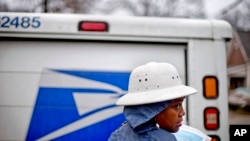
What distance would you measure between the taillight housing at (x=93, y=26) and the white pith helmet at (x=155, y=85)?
1625mm

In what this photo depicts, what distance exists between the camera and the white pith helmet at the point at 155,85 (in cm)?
139

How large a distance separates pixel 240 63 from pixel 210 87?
3370 cm

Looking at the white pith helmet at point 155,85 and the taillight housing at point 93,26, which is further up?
the taillight housing at point 93,26

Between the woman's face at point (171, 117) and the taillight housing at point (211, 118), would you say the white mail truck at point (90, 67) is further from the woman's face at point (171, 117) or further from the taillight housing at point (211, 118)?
the woman's face at point (171, 117)

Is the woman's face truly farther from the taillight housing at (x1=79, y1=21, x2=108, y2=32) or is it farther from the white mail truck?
the taillight housing at (x1=79, y1=21, x2=108, y2=32)

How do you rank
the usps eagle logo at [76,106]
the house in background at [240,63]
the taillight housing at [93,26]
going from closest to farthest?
1. the usps eagle logo at [76,106]
2. the taillight housing at [93,26]
3. the house in background at [240,63]

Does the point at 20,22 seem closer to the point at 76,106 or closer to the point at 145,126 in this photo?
the point at 76,106

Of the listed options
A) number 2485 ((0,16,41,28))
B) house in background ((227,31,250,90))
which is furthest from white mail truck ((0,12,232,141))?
house in background ((227,31,250,90))

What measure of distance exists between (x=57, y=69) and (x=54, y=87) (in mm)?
141

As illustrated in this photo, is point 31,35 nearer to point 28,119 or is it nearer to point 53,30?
point 53,30

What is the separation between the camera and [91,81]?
295 cm

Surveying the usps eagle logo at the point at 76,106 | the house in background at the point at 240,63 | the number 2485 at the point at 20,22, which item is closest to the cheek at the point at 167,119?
the usps eagle logo at the point at 76,106

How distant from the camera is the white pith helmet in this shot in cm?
139

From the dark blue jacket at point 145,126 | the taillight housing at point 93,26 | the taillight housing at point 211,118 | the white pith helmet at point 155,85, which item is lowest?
the taillight housing at point 211,118
